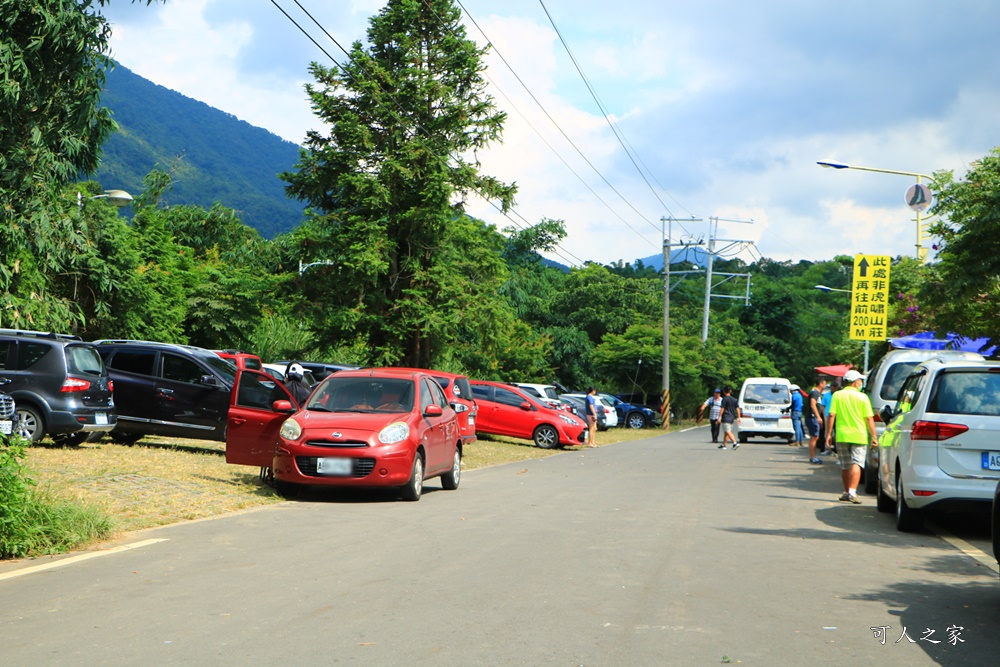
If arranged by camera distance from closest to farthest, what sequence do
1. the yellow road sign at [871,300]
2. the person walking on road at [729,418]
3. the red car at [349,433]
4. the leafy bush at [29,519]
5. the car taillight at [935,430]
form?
the leafy bush at [29,519], the car taillight at [935,430], the red car at [349,433], the yellow road sign at [871,300], the person walking on road at [729,418]

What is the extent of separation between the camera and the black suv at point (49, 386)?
1730 centimetres

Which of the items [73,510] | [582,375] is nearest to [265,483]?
[73,510]

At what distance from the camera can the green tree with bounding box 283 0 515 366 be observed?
30.2 m

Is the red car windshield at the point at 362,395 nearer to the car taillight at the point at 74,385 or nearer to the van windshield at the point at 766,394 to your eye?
the car taillight at the point at 74,385

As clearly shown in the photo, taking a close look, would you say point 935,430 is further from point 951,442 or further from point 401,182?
point 401,182

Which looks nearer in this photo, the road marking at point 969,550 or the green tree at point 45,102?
the road marking at point 969,550

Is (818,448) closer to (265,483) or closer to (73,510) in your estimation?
(265,483)

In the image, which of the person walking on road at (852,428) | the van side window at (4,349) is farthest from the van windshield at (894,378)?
the van side window at (4,349)

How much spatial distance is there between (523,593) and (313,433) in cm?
656

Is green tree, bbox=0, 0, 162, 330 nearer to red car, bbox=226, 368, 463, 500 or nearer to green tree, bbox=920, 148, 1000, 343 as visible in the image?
red car, bbox=226, 368, 463, 500

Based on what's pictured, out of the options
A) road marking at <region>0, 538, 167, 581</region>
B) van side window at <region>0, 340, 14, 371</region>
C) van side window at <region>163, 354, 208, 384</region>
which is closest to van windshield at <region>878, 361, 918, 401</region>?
van side window at <region>163, 354, 208, 384</region>

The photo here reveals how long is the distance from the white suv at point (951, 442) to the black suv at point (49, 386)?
1258 cm

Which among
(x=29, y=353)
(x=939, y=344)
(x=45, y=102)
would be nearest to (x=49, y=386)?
(x=29, y=353)

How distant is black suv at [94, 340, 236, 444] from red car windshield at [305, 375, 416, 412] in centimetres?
523
